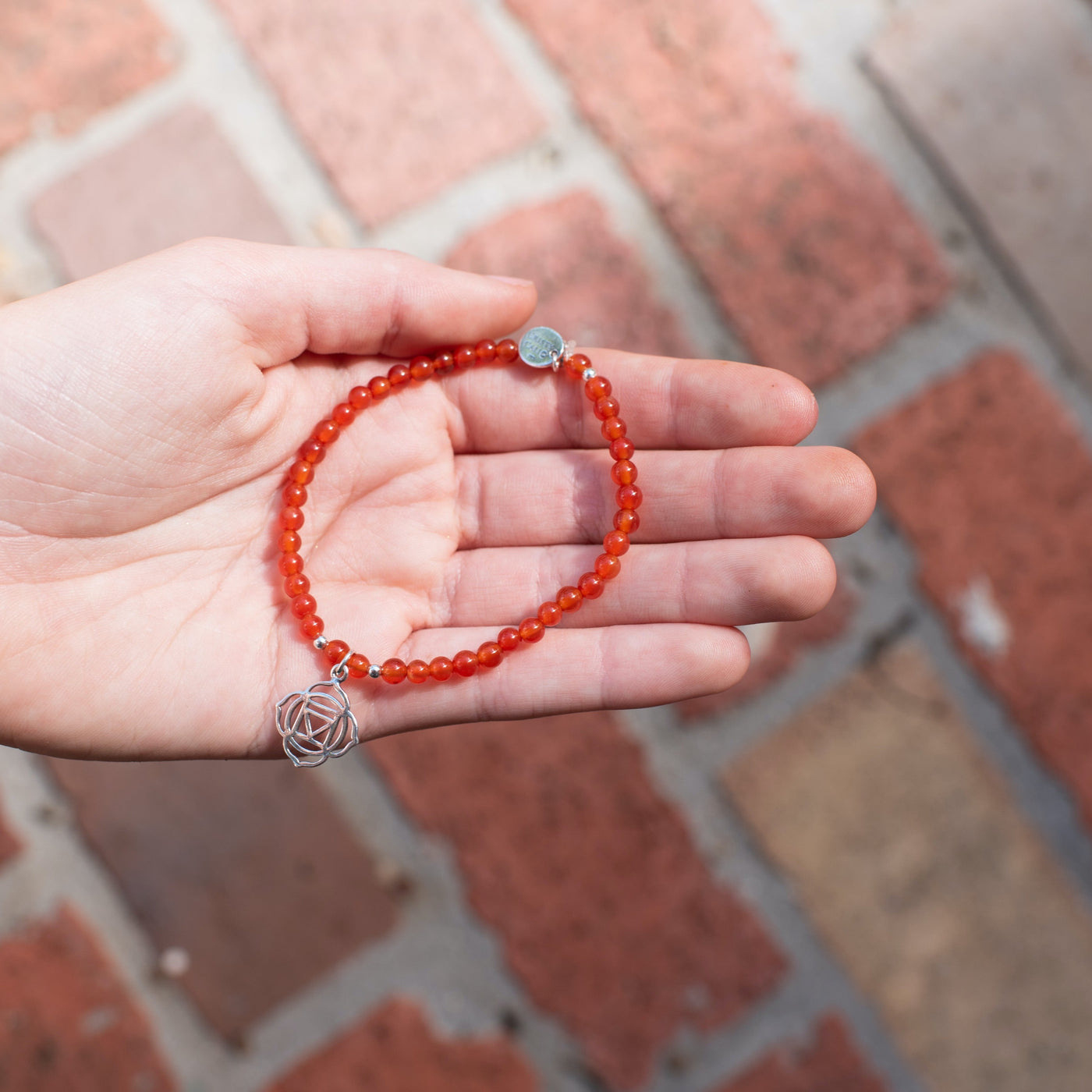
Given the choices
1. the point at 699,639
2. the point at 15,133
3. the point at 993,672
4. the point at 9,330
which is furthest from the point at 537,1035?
the point at 15,133

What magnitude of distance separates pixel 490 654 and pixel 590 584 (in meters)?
0.23

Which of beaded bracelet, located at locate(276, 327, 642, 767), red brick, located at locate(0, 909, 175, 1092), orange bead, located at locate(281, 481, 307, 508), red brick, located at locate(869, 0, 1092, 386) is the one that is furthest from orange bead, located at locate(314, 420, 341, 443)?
red brick, located at locate(869, 0, 1092, 386)

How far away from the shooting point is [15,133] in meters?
2.85

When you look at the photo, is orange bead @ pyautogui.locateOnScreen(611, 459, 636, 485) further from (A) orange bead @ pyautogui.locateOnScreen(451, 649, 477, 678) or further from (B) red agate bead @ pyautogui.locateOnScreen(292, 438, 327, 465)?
(B) red agate bead @ pyautogui.locateOnScreen(292, 438, 327, 465)

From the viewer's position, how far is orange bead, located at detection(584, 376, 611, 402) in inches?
90.0

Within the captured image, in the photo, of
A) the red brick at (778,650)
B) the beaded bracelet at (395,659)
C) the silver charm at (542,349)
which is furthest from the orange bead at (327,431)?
the red brick at (778,650)

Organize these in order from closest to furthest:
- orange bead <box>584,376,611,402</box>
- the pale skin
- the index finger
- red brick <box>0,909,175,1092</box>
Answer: the pale skin < the index finger < orange bead <box>584,376,611,402</box> < red brick <box>0,909,175,1092</box>

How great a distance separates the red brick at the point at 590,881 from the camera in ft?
8.88

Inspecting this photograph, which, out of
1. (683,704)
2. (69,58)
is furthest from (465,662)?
(69,58)

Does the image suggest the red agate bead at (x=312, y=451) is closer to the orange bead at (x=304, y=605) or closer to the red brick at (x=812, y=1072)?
the orange bead at (x=304, y=605)

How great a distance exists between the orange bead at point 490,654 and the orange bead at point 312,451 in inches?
20.0

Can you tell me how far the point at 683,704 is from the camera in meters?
2.75

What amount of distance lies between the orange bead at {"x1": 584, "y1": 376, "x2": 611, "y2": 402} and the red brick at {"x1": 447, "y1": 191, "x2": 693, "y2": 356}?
20.6 inches

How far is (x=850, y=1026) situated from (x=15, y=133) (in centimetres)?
291
